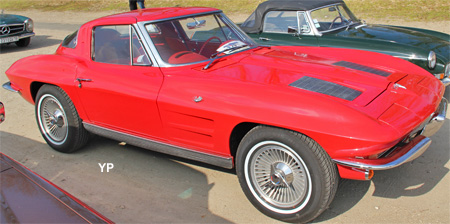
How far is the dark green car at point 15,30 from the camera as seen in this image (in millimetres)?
11031

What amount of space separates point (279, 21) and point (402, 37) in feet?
6.06

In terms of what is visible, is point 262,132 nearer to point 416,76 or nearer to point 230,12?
point 416,76

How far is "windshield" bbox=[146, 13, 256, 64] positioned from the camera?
3.96m

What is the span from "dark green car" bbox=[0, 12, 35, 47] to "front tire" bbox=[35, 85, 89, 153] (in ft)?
24.4

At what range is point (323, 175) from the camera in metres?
2.89

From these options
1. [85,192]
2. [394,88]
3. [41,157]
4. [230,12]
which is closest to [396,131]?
[394,88]

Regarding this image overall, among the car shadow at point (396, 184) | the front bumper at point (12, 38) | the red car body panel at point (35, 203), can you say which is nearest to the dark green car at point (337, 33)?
the car shadow at point (396, 184)

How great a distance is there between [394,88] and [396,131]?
724 millimetres

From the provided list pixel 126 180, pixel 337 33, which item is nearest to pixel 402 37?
pixel 337 33

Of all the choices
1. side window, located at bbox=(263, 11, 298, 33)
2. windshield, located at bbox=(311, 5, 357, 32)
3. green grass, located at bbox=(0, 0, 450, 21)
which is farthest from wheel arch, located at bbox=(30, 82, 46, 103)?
green grass, located at bbox=(0, 0, 450, 21)

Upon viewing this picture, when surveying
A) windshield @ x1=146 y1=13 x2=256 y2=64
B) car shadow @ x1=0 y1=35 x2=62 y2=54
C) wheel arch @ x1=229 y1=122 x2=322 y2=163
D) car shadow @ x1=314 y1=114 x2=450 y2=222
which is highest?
windshield @ x1=146 y1=13 x2=256 y2=64

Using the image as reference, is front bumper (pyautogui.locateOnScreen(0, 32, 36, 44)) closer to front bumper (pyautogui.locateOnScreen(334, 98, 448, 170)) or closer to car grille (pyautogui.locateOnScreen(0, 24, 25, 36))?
car grille (pyautogui.locateOnScreen(0, 24, 25, 36))

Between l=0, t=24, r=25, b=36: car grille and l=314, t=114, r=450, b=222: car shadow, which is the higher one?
l=314, t=114, r=450, b=222: car shadow

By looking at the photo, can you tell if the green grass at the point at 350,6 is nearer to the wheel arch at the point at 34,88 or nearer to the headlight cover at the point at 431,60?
the headlight cover at the point at 431,60
